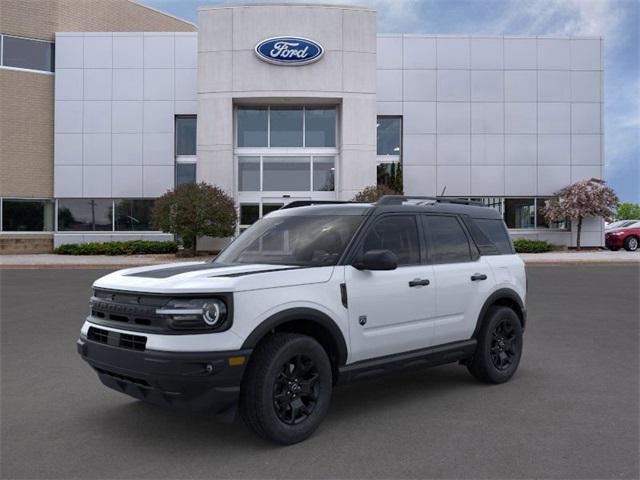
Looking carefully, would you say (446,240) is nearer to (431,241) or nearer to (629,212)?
(431,241)

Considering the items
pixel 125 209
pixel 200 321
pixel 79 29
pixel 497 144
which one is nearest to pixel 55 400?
pixel 200 321

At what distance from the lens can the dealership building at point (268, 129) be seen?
29.3m

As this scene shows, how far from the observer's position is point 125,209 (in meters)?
30.6

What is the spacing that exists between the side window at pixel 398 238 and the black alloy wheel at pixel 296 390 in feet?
3.96

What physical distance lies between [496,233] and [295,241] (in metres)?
2.53

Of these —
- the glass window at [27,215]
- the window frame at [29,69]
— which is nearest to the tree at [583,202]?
the glass window at [27,215]

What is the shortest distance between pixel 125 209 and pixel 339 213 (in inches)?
1072

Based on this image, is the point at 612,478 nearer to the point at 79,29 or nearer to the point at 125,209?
the point at 125,209

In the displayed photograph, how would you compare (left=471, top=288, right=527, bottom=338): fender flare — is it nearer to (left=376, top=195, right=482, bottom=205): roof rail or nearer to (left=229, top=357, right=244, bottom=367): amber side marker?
(left=376, top=195, right=482, bottom=205): roof rail

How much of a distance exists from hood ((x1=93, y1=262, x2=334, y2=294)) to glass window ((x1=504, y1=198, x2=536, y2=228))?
28346mm

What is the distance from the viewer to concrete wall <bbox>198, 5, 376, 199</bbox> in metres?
27.8

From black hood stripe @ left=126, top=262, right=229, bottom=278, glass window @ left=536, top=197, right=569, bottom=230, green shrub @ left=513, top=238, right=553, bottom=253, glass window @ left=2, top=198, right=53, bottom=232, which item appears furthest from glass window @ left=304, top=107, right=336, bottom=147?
black hood stripe @ left=126, top=262, right=229, bottom=278

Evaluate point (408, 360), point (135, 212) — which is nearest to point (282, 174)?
point (135, 212)

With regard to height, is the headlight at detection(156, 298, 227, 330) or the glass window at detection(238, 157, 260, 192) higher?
the glass window at detection(238, 157, 260, 192)
